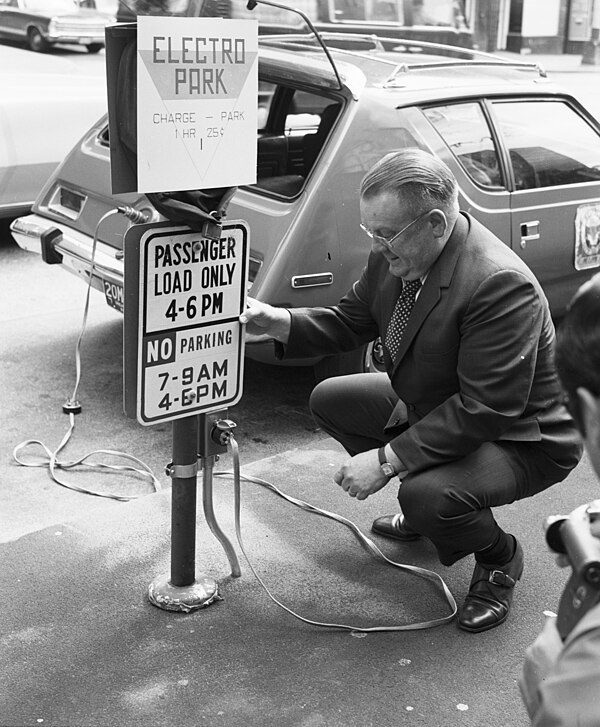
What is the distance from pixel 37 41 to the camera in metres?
20.0

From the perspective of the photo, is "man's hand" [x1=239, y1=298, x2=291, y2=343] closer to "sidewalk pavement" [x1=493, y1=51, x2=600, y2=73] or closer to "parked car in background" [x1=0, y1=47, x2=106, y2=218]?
"parked car in background" [x1=0, y1=47, x2=106, y2=218]

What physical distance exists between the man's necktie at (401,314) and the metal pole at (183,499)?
710mm

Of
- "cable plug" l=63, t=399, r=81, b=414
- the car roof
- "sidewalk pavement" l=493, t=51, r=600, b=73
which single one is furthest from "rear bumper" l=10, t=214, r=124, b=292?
"sidewalk pavement" l=493, t=51, r=600, b=73

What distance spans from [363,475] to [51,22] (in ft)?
58.9

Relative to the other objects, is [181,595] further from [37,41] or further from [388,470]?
[37,41]

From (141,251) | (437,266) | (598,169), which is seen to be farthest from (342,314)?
(598,169)

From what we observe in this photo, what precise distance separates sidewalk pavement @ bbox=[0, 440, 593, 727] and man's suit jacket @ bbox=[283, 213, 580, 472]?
0.59 meters

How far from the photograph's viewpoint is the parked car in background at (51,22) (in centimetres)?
1939

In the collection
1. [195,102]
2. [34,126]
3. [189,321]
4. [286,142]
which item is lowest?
[189,321]

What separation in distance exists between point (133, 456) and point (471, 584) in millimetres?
1934

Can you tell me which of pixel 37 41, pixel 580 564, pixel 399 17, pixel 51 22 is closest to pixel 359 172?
pixel 580 564

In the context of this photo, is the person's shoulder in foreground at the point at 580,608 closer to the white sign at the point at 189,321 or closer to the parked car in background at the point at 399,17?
the white sign at the point at 189,321

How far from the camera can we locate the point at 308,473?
180 inches

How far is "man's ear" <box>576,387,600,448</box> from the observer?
1.44 meters
